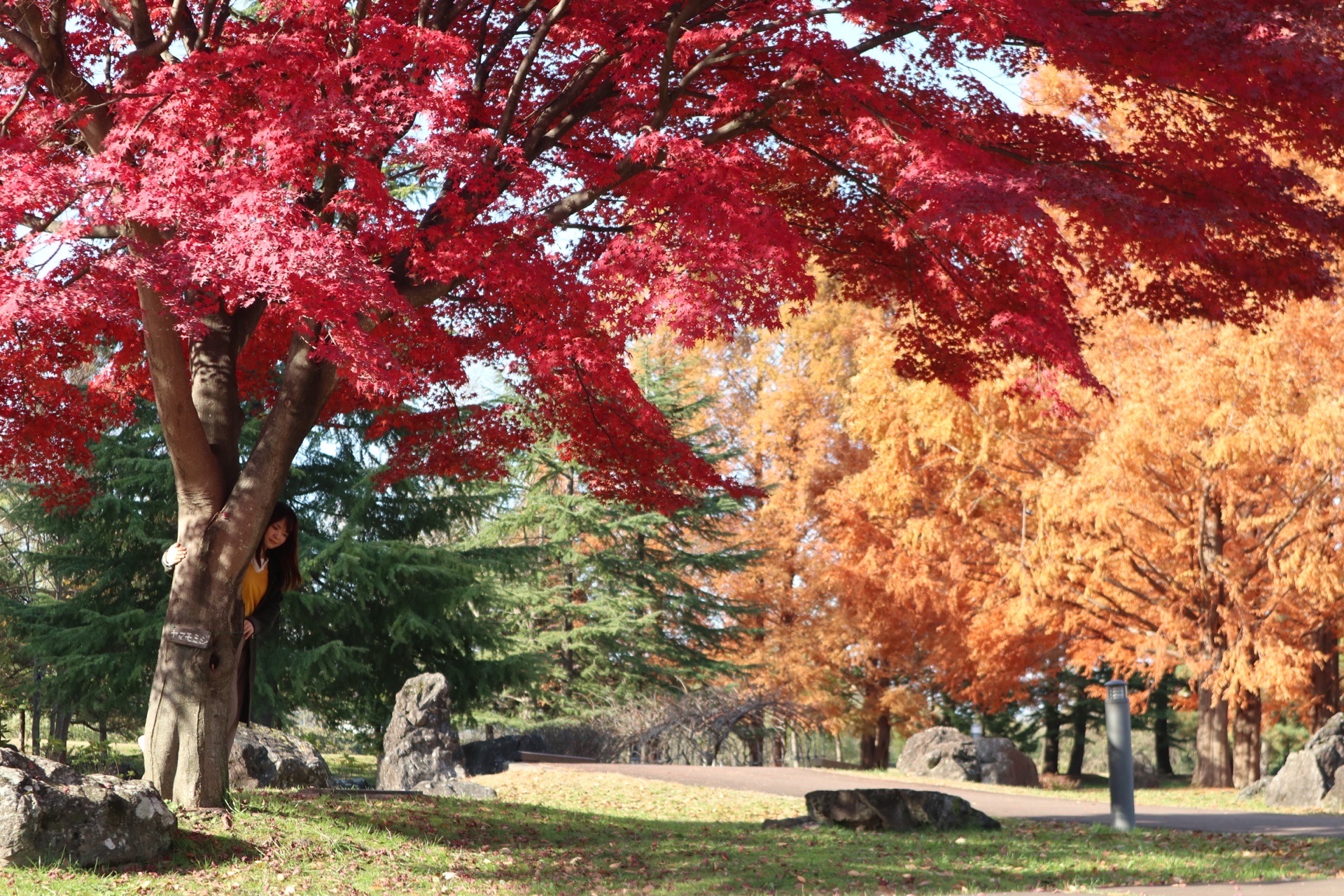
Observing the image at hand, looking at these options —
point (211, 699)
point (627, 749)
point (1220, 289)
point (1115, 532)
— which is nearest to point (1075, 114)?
point (1115, 532)

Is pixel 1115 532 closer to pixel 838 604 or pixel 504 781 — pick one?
pixel 838 604

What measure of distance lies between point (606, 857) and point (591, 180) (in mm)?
4458

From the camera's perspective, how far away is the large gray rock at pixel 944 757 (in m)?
17.5

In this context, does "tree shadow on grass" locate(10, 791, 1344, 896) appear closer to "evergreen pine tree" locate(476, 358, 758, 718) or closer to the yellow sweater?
the yellow sweater

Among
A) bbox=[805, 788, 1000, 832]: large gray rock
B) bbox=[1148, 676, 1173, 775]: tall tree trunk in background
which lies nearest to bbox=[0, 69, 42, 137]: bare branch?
bbox=[805, 788, 1000, 832]: large gray rock

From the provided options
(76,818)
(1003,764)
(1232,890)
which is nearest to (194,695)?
(76,818)

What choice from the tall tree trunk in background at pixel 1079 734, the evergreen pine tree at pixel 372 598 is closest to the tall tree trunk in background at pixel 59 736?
the evergreen pine tree at pixel 372 598

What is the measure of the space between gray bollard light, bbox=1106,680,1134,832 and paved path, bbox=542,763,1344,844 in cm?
49

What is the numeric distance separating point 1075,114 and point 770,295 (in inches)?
474

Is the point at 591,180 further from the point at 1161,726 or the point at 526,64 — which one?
the point at 1161,726

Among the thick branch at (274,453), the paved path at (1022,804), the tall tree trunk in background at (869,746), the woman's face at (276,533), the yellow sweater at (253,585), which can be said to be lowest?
the tall tree trunk in background at (869,746)

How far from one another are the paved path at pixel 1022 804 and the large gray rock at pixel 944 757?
5.35 ft

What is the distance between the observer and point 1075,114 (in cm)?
1717

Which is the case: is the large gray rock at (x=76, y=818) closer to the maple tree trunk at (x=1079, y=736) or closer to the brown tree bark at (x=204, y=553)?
the brown tree bark at (x=204, y=553)
